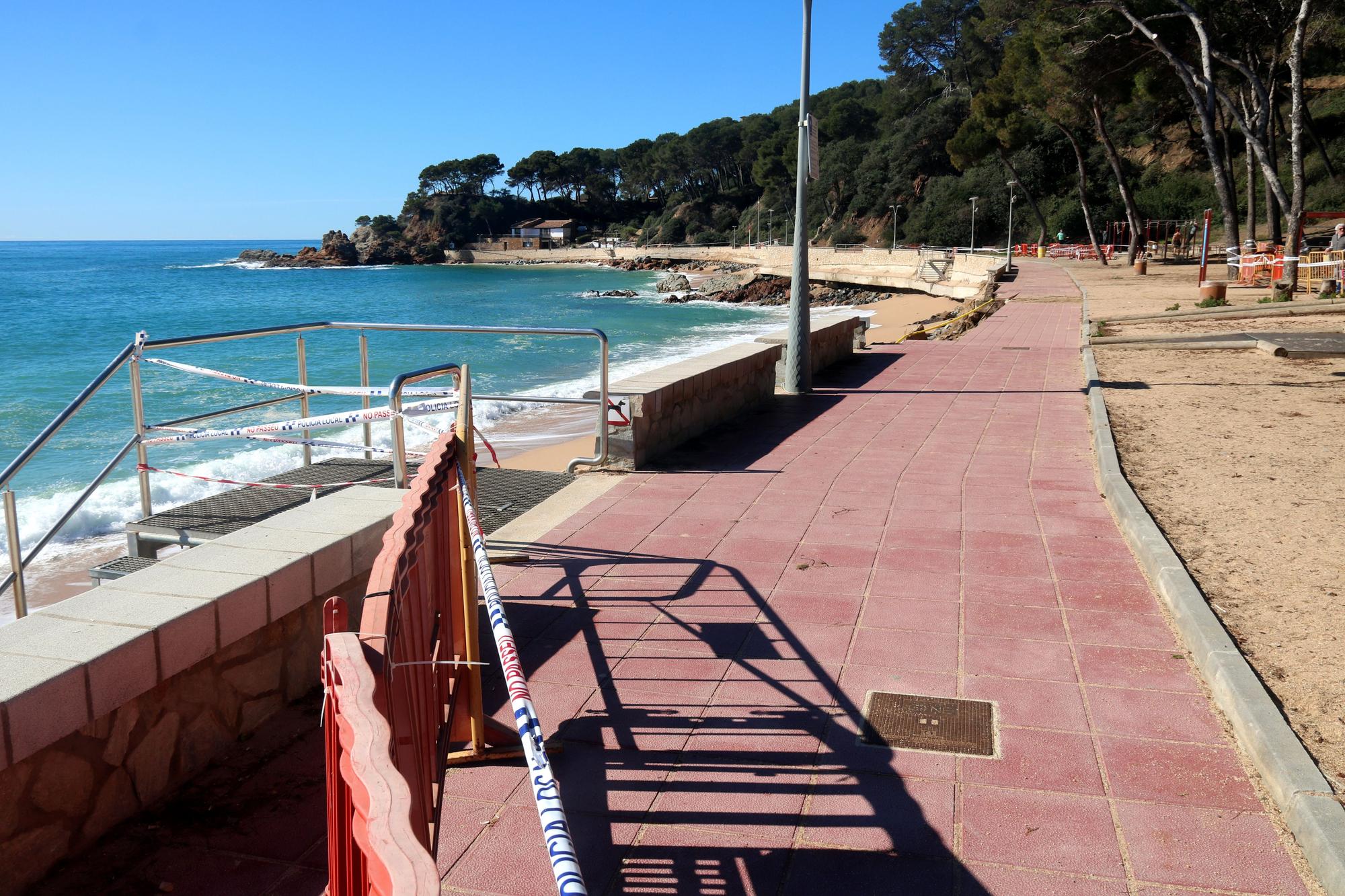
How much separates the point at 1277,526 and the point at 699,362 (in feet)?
17.3

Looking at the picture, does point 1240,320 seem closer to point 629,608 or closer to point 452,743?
point 629,608

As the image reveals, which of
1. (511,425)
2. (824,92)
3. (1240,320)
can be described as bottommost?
(511,425)

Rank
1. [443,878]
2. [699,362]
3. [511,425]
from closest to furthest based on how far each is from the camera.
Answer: [443,878], [699,362], [511,425]

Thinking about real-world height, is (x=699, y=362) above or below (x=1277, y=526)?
above

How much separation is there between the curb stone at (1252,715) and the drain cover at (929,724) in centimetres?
85

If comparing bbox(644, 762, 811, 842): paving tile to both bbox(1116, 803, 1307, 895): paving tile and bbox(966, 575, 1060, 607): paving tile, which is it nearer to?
bbox(1116, 803, 1307, 895): paving tile

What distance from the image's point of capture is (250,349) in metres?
41.8

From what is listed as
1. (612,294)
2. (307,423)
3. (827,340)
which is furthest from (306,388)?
(612,294)

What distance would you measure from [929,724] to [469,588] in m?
1.74

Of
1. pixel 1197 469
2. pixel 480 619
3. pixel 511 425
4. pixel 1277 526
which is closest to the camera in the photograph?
pixel 480 619

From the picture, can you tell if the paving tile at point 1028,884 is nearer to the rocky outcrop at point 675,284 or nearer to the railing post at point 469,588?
the railing post at point 469,588

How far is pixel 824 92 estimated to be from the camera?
126438 mm

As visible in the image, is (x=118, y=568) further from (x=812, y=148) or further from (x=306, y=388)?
(x=812, y=148)

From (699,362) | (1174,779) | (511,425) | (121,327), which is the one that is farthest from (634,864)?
(121,327)
